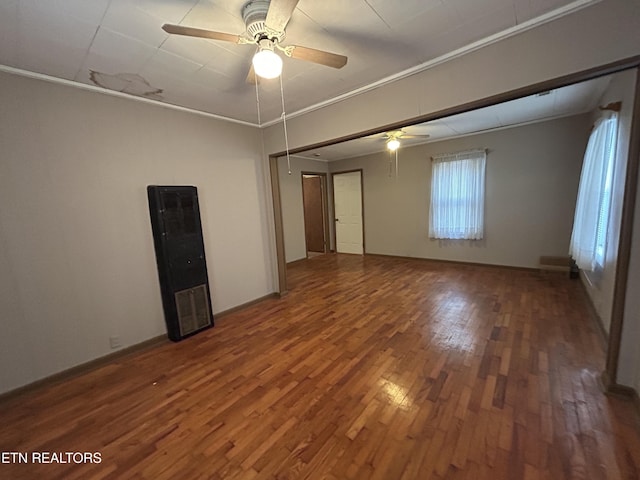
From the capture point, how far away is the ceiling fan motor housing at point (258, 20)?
1.44 m

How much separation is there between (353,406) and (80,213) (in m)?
2.75

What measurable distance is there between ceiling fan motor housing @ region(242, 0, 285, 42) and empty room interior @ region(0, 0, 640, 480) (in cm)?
1

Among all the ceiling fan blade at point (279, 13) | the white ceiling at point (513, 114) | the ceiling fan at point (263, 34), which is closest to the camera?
the ceiling fan blade at point (279, 13)

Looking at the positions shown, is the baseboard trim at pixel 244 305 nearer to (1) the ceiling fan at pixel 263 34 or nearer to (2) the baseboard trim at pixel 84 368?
(2) the baseboard trim at pixel 84 368

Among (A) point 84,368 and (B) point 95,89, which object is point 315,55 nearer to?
(B) point 95,89

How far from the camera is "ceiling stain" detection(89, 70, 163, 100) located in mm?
2143

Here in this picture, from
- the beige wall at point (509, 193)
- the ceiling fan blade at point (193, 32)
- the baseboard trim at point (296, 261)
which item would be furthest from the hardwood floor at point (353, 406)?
the baseboard trim at point (296, 261)

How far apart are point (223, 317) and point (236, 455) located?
2011 millimetres

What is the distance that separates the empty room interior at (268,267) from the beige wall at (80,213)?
14mm

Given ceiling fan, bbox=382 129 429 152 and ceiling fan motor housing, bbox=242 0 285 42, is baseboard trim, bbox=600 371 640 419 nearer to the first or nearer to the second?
ceiling fan motor housing, bbox=242 0 285 42

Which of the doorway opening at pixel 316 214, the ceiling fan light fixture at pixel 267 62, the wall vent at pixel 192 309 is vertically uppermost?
the ceiling fan light fixture at pixel 267 62

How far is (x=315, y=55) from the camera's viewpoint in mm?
1617

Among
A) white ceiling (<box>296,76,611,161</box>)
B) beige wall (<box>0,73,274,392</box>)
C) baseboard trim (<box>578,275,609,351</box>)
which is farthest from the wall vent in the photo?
baseboard trim (<box>578,275,609,351</box>)

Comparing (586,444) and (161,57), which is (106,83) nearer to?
(161,57)
